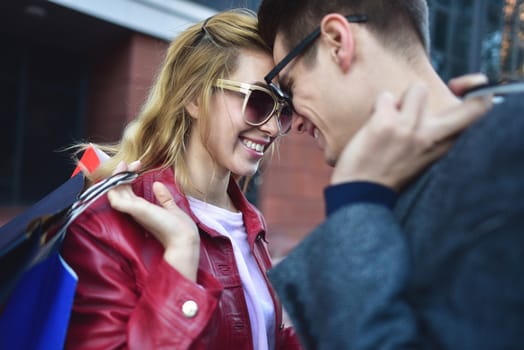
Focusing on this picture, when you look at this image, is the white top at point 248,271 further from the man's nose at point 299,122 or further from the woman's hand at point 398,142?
the woman's hand at point 398,142

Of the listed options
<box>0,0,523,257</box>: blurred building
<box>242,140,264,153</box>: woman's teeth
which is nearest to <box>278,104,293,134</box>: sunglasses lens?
<box>242,140,264,153</box>: woman's teeth

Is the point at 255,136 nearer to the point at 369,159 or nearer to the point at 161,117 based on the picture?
the point at 161,117

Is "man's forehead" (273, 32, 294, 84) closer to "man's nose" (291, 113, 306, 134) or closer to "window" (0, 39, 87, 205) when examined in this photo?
"man's nose" (291, 113, 306, 134)

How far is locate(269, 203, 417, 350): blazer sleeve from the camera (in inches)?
34.4

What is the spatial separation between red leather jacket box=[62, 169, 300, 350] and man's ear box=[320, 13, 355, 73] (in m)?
0.75

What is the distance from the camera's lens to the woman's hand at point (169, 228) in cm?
142

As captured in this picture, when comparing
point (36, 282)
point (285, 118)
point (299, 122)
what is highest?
point (299, 122)

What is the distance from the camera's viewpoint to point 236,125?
1953 millimetres

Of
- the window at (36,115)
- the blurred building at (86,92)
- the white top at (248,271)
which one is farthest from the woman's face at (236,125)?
the window at (36,115)

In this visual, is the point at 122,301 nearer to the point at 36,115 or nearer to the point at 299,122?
the point at 299,122

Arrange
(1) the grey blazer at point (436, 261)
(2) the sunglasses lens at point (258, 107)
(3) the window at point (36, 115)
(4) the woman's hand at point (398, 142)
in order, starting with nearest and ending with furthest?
(1) the grey blazer at point (436, 261)
(4) the woman's hand at point (398, 142)
(2) the sunglasses lens at point (258, 107)
(3) the window at point (36, 115)

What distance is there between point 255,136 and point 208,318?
880 millimetres

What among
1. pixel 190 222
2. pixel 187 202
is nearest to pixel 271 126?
pixel 187 202

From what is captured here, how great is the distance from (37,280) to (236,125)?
3.17 feet
